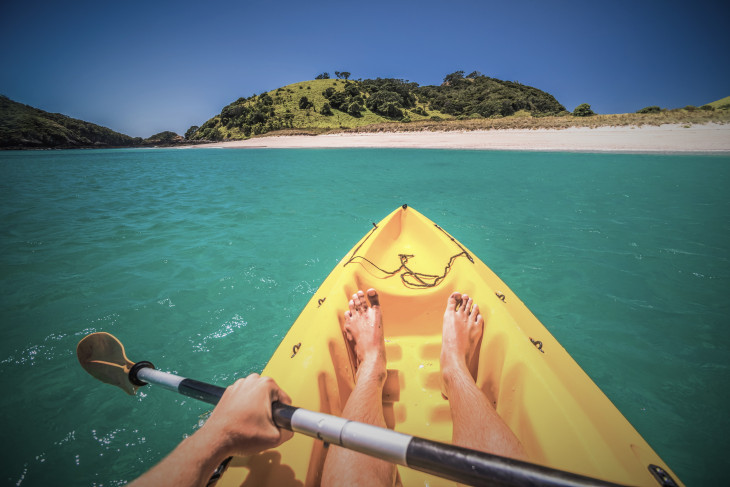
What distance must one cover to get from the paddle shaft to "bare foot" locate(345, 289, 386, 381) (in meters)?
0.89

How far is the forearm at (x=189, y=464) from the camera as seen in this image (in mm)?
851

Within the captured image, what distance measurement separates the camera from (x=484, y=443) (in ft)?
4.25

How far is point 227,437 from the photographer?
A: 1019 millimetres

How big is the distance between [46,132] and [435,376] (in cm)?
7584

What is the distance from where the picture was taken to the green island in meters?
42.4

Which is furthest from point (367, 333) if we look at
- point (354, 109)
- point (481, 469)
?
point (354, 109)

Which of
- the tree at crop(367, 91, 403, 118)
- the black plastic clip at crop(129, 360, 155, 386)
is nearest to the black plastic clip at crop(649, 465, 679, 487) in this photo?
the black plastic clip at crop(129, 360, 155, 386)

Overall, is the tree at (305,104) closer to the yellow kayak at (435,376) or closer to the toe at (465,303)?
the yellow kayak at (435,376)

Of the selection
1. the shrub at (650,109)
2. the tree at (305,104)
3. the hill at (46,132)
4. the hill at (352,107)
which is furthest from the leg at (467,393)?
the hill at (46,132)

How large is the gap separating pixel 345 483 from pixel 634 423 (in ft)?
7.77

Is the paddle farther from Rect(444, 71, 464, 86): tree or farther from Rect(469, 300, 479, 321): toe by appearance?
Rect(444, 71, 464, 86): tree

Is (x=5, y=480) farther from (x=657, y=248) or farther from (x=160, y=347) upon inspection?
(x=657, y=248)

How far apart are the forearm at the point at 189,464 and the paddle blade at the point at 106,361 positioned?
1.05 m

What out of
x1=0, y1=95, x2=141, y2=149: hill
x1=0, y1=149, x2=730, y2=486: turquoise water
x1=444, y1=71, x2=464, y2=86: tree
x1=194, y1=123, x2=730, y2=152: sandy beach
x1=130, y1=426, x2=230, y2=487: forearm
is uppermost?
A: x1=444, y1=71, x2=464, y2=86: tree
